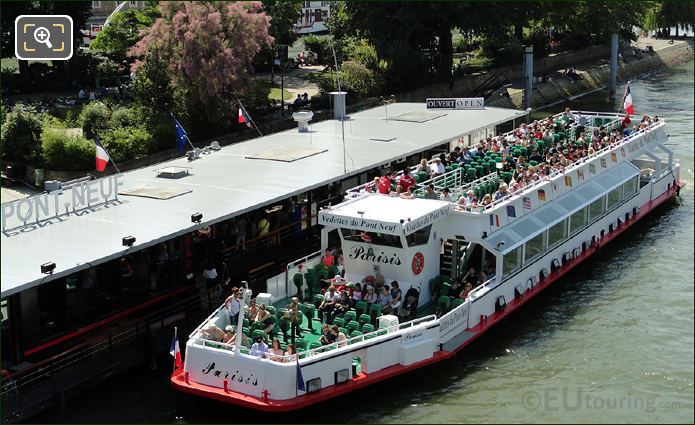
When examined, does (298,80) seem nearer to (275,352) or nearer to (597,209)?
(597,209)

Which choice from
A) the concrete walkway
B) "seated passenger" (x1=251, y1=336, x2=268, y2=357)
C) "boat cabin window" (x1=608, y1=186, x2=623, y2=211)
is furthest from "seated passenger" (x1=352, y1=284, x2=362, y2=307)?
the concrete walkway

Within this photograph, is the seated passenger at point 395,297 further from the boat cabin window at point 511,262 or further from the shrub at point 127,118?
the shrub at point 127,118

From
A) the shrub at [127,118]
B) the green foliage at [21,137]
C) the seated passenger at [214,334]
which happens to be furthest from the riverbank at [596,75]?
the seated passenger at [214,334]

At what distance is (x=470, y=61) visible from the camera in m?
84.1

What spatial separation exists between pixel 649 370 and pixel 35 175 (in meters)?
32.0

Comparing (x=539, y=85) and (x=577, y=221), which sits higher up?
(x=539, y=85)

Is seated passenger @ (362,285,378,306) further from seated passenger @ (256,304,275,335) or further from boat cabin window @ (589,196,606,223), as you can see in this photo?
boat cabin window @ (589,196,606,223)

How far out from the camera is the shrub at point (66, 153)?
48.9 meters

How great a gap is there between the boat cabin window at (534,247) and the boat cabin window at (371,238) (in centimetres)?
507

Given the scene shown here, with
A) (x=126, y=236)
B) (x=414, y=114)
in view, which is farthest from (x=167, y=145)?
(x=126, y=236)

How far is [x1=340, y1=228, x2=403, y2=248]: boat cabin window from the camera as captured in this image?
28281mm

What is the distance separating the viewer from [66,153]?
49.0m

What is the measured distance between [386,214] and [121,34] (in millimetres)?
48915

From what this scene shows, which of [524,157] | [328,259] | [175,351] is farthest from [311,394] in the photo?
[524,157]
